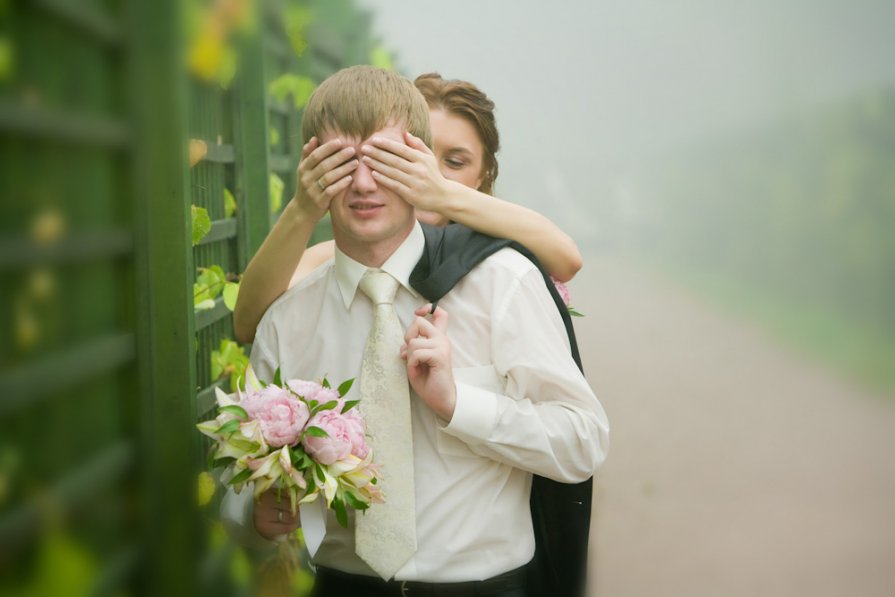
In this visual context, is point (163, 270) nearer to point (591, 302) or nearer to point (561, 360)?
point (561, 360)

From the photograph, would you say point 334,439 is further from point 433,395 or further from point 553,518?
point 553,518

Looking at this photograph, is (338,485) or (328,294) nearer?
(338,485)

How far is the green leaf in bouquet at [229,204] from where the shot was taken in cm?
351

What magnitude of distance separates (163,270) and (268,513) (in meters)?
0.50

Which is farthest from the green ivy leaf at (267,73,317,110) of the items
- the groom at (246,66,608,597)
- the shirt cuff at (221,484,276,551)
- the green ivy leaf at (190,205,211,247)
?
the shirt cuff at (221,484,276,551)

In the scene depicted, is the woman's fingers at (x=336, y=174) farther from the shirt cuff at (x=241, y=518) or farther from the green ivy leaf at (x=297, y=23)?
the green ivy leaf at (x=297, y=23)

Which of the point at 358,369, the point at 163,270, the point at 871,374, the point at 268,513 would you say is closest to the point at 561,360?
the point at 358,369

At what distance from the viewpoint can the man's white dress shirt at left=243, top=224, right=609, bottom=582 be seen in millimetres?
2033

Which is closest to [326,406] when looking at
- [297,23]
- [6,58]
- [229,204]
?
[6,58]

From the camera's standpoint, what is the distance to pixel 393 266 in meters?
2.15

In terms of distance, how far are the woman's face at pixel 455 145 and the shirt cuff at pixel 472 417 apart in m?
1.08

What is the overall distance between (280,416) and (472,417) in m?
0.33

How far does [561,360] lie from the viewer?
2086mm

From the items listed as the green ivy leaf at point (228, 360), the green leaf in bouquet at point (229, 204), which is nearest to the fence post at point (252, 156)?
the green leaf in bouquet at point (229, 204)
